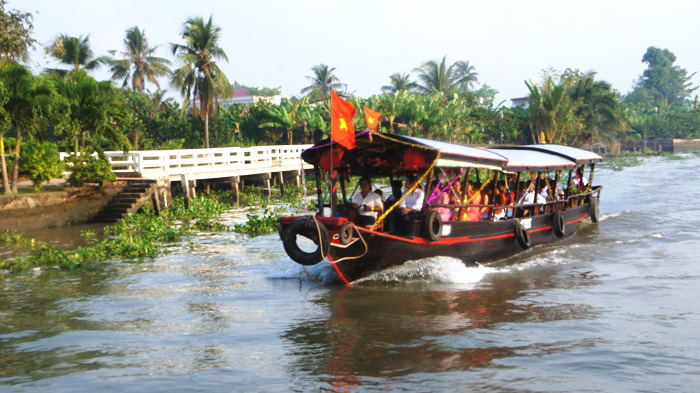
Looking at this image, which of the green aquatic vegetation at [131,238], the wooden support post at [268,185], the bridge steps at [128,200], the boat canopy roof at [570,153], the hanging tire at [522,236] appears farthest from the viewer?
the wooden support post at [268,185]

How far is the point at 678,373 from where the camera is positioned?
598 cm

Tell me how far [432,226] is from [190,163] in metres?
14.5

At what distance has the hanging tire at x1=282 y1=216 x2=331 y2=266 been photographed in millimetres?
8930

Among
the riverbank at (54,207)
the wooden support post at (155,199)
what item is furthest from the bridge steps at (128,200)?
the riverbank at (54,207)

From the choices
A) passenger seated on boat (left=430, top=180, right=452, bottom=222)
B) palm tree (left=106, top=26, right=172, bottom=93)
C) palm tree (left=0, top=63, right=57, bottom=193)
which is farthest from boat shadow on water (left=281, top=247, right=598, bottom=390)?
palm tree (left=106, top=26, right=172, bottom=93)

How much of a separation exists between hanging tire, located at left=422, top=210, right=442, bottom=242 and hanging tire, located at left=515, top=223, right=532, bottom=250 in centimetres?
266

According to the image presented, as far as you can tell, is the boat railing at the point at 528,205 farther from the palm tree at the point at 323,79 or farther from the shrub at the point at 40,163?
the palm tree at the point at 323,79

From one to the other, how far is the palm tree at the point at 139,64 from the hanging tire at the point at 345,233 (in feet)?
127

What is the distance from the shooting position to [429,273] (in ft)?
33.7

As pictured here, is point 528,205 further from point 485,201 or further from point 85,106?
point 85,106

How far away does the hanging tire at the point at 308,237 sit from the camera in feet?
29.3

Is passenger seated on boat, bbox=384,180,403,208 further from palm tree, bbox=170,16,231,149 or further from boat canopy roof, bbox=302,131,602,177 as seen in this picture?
palm tree, bbox=170,16,231,149

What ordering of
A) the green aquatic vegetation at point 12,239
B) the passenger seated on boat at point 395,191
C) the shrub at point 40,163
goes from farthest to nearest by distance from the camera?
the shrub at point 40,163 < the green aquatic vegetation at point 12,239 < the passenger seated on boat at point 395,191

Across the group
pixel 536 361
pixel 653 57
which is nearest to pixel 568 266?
pixel 536 361
